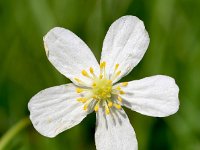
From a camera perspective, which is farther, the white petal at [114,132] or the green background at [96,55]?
the green background at [96,55]

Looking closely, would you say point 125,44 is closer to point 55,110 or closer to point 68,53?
point 68,53

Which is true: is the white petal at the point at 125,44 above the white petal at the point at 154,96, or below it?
above

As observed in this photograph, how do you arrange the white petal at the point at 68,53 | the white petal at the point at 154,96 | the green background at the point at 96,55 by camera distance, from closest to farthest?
the white petal at the point at 154,96, the white petal at the point at 68,53, the green background at the point at 96,55

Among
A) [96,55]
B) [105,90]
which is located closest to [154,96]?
[105,90]

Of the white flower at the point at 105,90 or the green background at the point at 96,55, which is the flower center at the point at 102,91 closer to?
the white flower at the point at 105,90

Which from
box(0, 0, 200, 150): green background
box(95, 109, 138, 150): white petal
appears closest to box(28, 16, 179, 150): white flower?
box(95, 109, 138, 150): white petal

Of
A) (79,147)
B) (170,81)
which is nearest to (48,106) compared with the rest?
(170,81)

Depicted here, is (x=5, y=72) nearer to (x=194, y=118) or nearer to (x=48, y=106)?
(x=48, y=106)

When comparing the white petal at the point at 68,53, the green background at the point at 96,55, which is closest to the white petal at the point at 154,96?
the white petal at the point at 68,53
